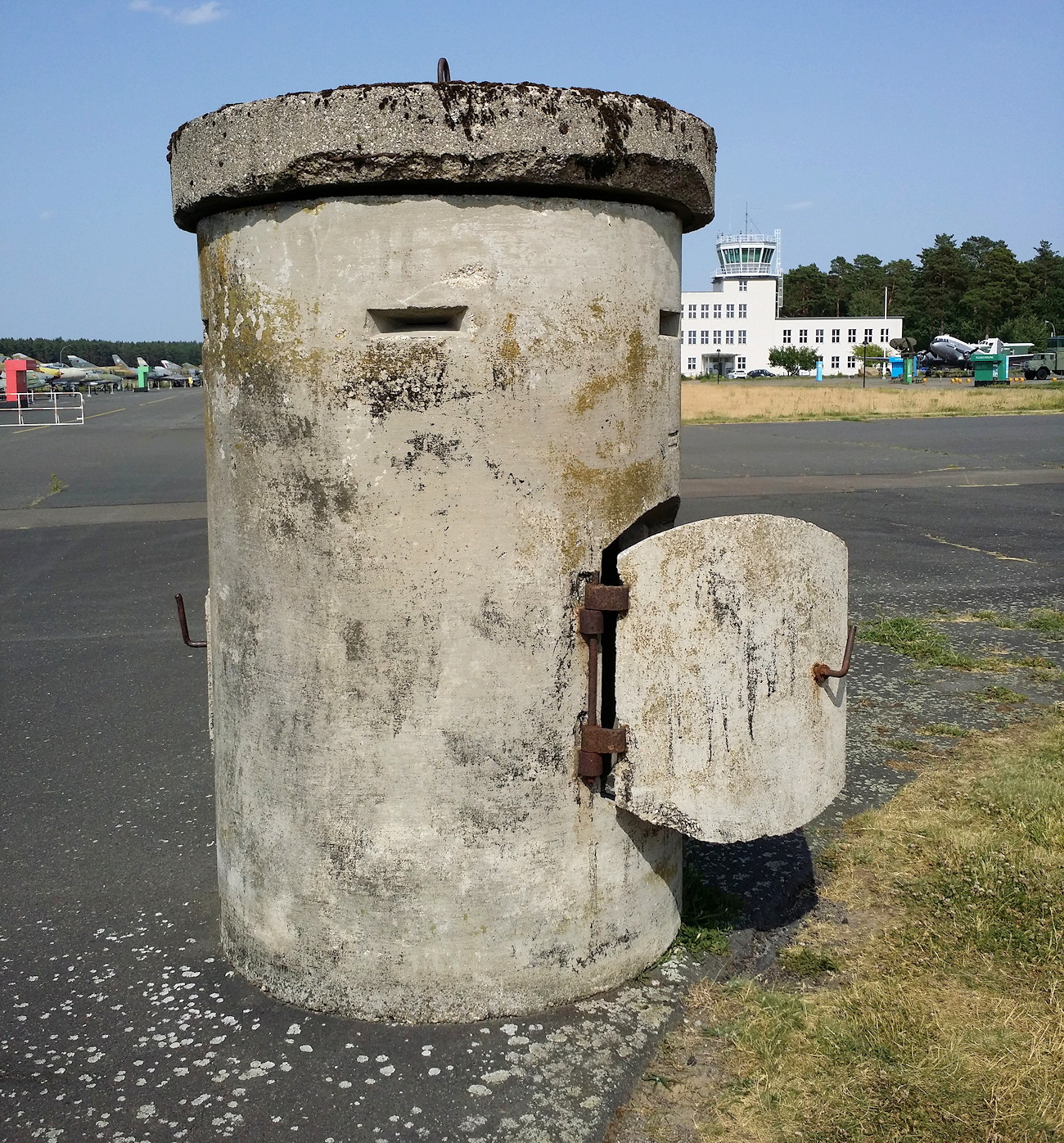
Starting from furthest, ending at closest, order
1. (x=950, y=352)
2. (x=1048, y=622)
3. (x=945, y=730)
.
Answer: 1. (x=950, y=352)
2. (x=1048, y=622)
3. (x=945, y=730)

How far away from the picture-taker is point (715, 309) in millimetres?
101000

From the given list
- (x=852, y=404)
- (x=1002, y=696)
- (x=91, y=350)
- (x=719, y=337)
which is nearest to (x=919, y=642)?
(x=1002, y=696)

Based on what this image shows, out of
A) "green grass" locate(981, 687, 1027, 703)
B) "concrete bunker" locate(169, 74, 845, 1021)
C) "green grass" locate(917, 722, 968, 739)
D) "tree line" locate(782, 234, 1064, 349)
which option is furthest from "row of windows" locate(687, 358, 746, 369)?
"concrete bunker" locate(169, 74, 845, 1021)

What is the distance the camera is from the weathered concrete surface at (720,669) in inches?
121

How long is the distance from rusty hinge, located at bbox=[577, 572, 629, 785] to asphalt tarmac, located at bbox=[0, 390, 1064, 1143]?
2.49 feet

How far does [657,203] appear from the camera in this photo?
3.25 meters

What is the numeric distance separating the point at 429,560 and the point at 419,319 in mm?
669

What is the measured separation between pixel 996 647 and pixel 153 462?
696 inches

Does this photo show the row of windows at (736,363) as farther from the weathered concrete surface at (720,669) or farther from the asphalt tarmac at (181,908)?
the weathered concrete surface at (720,669)

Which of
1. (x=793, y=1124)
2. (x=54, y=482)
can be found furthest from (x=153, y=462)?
(x=793, y=1124)

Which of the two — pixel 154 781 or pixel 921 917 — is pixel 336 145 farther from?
pixel 154 781

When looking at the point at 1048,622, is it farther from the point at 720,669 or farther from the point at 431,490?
the point at 431,490

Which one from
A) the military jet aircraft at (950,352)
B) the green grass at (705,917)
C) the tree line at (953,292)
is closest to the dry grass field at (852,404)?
the green grass at (705,917)

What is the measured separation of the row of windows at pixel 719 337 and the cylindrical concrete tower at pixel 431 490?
10118cm
